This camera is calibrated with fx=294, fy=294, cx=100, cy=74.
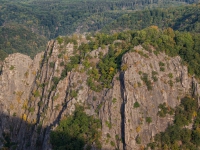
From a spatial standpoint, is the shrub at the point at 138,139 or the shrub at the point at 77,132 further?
the shrub at the point at 77,132

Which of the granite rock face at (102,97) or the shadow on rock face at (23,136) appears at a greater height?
the granite rock face at (102,97)

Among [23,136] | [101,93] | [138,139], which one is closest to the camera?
[138,139]

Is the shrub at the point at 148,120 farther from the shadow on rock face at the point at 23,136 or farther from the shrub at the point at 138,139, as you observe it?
the shadow on rock face at the point at 23,136

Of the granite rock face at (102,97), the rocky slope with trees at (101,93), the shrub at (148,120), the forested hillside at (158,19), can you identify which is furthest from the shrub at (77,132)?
the forested hillside at (158,19)

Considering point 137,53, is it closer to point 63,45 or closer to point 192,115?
point 192,115

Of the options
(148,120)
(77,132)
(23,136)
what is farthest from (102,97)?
(23,136)

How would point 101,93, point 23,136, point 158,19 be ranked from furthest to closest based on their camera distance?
1. point 158,19
2. point 23,136
3. point 101,93

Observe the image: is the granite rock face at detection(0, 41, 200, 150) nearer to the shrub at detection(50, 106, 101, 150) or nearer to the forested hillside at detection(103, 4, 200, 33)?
the shrub at detection(50, 106, 101, 150)

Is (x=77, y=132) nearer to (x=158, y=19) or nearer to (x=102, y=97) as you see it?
(x=102, y=97)
